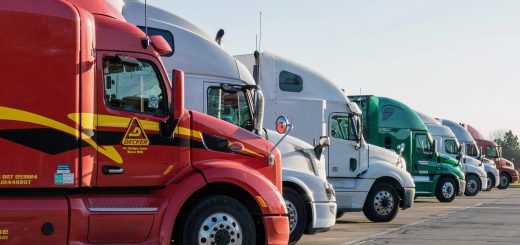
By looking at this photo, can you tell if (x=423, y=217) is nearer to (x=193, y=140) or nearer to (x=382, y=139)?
(x=382, y=139)

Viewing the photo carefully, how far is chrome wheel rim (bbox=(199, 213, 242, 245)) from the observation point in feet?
27.5

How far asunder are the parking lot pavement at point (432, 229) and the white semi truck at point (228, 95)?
45.5 inches

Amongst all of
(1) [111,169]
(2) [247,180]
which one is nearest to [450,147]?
(2) [247,180]

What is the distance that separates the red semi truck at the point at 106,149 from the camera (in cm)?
770

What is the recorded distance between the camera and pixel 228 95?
10.8m

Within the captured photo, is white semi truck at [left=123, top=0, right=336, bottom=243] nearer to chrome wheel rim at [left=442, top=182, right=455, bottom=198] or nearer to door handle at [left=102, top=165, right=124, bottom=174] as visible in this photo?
door handle at [left=102, top=165, right=124, bottom=174]

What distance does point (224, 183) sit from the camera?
8570mm

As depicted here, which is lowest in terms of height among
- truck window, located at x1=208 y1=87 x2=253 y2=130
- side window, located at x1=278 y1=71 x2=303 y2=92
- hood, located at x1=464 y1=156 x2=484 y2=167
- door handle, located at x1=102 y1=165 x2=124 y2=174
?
hood, located at x1=464 y1=156 x2=484 y2=167

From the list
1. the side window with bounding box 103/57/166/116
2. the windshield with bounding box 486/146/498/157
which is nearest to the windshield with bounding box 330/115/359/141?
the side window with bounding box 103/57/166/116

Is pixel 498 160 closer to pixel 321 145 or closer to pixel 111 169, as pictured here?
pixel 321 145

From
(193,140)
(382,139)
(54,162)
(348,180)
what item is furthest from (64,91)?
(382,139)

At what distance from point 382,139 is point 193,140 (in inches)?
582

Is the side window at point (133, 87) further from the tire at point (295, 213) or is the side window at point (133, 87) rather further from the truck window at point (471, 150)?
the truck window at point (471, 150)

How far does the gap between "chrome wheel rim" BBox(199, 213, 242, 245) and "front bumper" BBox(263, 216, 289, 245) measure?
0.39m
